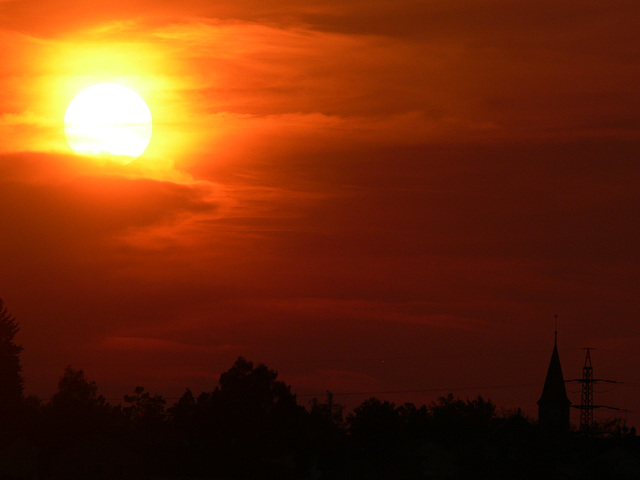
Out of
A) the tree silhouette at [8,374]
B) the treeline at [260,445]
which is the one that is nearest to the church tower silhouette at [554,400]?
the treeline at [260,445]

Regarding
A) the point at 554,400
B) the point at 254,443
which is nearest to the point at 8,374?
the point at 254,443

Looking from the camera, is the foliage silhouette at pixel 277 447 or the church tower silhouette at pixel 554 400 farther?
the church tower silhouette at pixel 554 400

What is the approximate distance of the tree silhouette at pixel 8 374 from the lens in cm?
14675

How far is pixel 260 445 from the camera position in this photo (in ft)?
431

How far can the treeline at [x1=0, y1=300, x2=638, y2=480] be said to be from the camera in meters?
122

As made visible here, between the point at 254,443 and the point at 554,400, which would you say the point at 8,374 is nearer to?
the point at 254,443

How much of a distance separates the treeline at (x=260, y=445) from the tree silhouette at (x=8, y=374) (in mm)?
398

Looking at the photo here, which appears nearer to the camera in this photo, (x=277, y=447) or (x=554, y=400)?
(x=277, y=447)

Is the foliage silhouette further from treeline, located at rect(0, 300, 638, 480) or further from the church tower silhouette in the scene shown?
the church tower silhouette

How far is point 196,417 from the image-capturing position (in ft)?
483

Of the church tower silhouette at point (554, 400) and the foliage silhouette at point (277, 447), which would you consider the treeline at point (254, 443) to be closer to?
the foliage silhouette at point (277, 447)

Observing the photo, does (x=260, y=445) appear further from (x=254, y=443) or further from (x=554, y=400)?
(x=554, y=400)

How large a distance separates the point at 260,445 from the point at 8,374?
43.3m

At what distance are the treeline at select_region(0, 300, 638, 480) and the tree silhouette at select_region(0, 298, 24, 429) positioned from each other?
0.40 m
